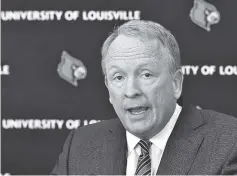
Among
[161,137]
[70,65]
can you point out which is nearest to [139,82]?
[161,137]

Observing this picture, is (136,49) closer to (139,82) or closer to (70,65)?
(139,82)

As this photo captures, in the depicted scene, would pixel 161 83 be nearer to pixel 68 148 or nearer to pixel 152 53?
pixel 152 53

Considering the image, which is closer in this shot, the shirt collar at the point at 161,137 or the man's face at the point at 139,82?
the man's face at the point at 139,82

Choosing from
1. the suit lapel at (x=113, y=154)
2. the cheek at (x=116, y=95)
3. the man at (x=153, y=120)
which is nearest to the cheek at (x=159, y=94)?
the man at (x=153, y=120)

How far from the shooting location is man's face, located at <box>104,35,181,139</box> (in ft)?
5.40

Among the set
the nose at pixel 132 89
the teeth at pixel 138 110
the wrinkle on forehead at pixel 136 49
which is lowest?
the teeth at pixel 138 110

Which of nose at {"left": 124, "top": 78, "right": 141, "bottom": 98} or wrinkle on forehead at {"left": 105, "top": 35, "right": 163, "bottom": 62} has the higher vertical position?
wrinkle on forehead at {"left": 105, "top": 35, "right": 163, "bottom": 62}

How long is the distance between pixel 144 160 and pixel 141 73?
339 millimetres

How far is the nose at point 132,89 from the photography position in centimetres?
162

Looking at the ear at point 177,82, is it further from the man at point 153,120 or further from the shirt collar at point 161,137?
the shirt collar at point 161,137

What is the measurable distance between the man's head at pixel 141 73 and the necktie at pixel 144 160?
5 centimetres

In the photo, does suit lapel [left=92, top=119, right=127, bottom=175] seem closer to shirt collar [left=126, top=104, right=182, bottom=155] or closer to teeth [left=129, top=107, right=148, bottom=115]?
shirt collar [left=126, top=104, right=182, bottom=155]

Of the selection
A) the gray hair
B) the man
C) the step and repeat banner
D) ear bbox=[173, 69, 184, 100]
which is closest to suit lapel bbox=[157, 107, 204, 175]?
the man

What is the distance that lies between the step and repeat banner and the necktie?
3.35 feet
